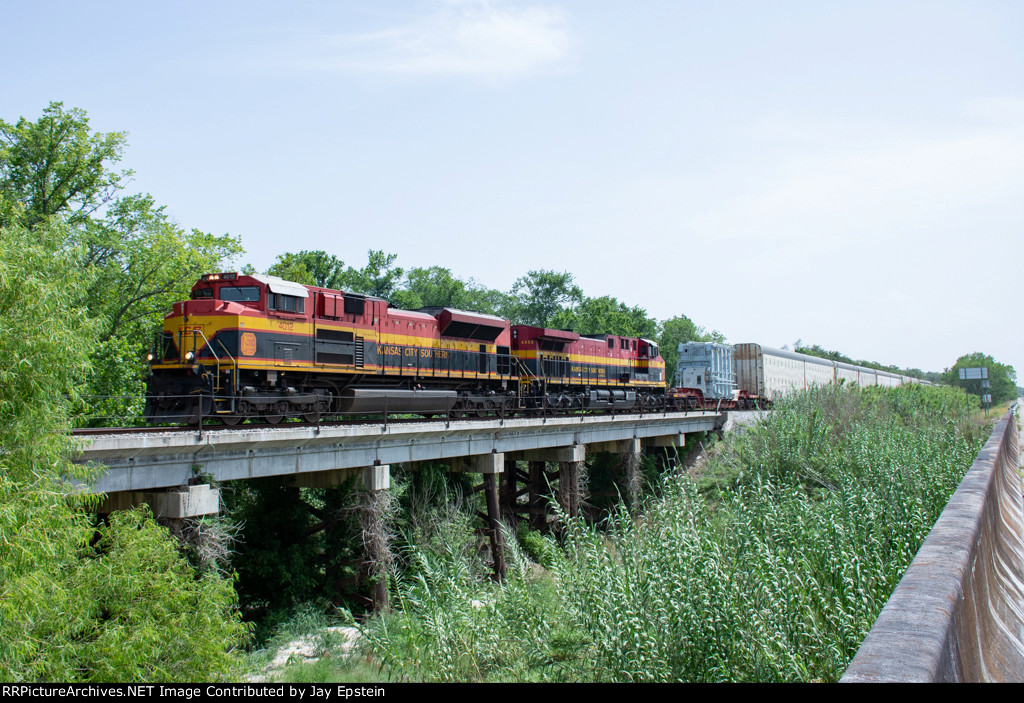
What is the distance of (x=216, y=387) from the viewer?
15273 mm

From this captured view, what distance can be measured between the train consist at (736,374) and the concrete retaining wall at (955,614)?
2916cm

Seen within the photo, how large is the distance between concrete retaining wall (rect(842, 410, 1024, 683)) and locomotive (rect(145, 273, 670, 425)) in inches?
416

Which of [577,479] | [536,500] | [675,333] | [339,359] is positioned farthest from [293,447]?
[675,333]

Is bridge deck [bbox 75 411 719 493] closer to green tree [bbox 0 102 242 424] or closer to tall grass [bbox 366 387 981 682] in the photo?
tall grass [bbox 366 387 981 682]

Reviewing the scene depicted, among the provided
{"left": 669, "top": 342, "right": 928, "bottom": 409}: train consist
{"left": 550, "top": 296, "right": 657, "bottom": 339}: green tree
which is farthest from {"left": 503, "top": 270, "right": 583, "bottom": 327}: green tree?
{"left": 669, "top": 342, "right": 928, "bottom": 409}: train consist

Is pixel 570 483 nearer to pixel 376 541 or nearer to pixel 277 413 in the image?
pixel 376 541

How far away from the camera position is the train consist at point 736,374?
40938mm

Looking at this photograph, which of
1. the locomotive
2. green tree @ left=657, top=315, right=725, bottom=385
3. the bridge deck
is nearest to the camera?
the bridge deck

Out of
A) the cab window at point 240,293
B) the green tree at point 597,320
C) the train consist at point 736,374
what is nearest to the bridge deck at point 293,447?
the cab window at point 240,293

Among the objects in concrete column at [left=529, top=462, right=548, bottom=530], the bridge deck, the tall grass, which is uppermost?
the bridge deck

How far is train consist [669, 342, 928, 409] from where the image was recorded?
134ft

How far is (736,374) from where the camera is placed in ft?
150

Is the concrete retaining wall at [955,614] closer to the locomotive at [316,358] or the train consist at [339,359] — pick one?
the train consist at [339,359]

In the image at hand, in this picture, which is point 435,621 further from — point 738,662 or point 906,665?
point 906,665
